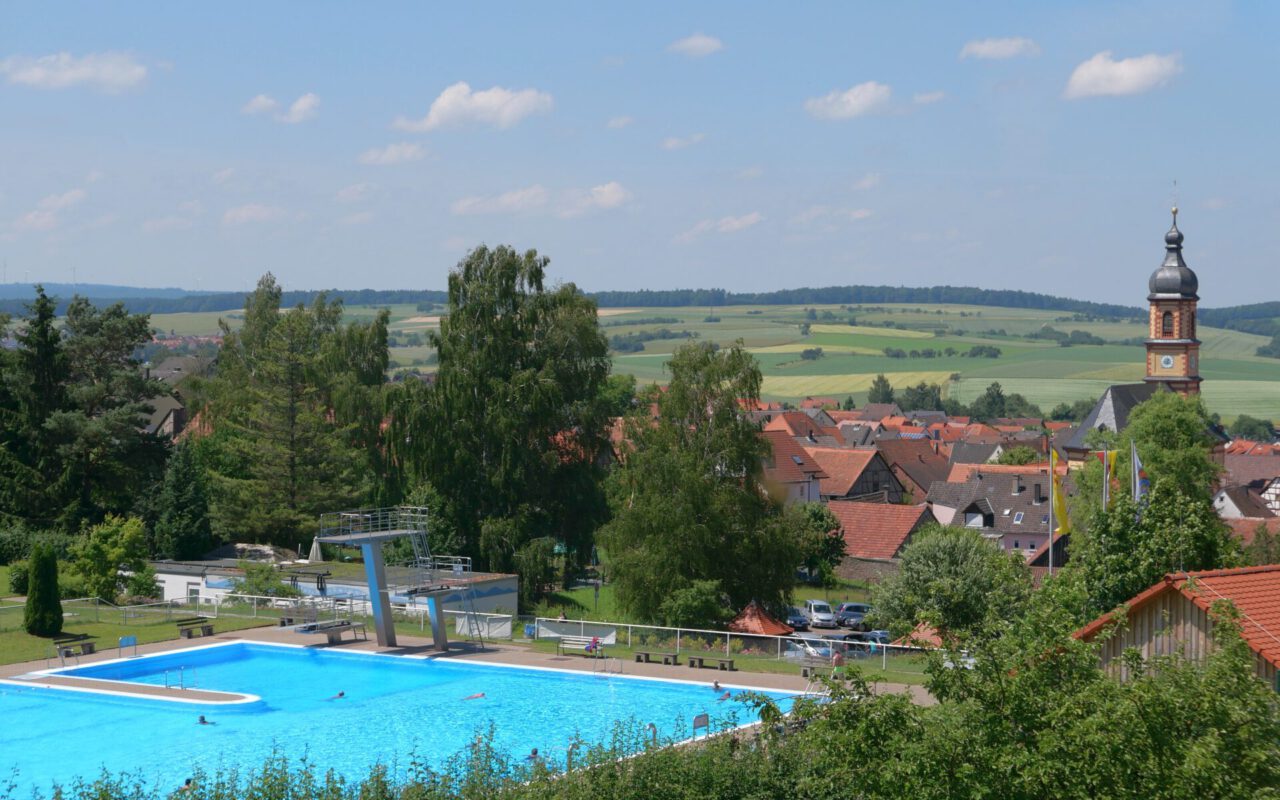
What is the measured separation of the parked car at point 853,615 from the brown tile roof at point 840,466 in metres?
35.2

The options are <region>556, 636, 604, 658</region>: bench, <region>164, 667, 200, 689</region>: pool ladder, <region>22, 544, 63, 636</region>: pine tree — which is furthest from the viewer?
<region>22, 544, 63, 636</region>: pine tree

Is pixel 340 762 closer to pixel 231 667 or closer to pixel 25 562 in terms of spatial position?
pixel 231 667

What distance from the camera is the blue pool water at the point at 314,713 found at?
27.4 m

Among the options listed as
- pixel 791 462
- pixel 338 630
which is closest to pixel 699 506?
pixel 338 630

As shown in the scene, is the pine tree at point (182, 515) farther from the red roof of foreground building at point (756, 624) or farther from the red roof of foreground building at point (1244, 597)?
the red roof of foreground building at point (1244, 597)

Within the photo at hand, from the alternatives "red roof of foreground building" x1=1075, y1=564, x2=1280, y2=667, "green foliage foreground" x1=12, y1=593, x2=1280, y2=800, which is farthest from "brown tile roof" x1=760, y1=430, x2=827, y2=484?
"green foliage foreground" x1=12, y1=593, x2=1280, y2=800

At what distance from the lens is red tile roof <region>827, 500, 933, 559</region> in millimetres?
64938

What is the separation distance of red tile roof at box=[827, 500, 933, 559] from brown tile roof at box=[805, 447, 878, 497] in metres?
18.9

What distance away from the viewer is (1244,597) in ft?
57.0

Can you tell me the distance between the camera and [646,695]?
32.2 metres

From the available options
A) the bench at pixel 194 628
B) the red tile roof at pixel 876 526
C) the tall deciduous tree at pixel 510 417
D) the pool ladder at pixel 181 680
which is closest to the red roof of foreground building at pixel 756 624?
the tall deciduous tree at pixel 510 417

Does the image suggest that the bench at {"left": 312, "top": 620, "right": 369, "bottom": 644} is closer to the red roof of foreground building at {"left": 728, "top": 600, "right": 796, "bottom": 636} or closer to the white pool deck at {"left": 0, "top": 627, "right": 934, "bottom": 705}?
the white pool deck at {"left": 0, "top": 627, "right": 934, "bottom": 705}

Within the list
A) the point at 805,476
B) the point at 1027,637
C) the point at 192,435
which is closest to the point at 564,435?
the point at 192,435

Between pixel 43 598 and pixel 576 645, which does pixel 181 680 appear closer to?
pixel 43 598
